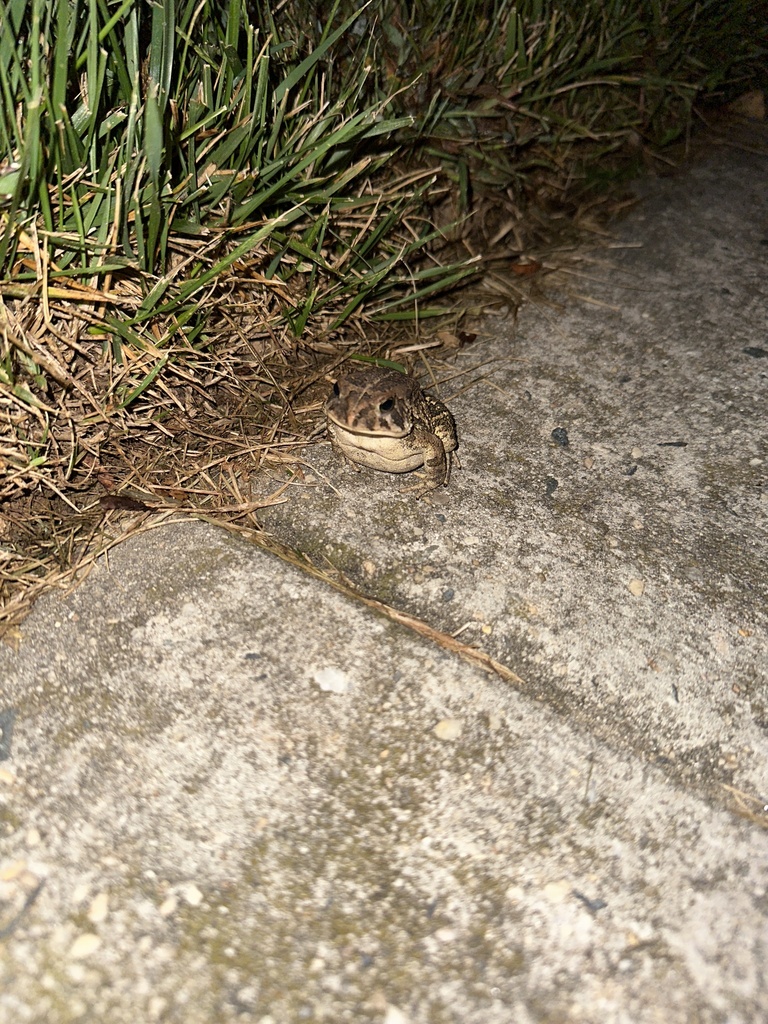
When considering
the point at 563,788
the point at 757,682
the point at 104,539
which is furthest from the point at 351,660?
the point at 757,682

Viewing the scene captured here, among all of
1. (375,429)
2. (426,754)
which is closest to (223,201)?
(375,429)

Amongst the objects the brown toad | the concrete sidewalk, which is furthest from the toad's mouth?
the concrete sidewalk

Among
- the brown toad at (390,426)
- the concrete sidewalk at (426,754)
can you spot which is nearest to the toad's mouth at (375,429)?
the brown toad at (390,426)

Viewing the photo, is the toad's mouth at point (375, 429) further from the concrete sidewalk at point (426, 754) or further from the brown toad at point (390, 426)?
the concrete sidewalk at point (426, 754)

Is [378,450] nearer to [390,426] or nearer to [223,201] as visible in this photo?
[390,426]

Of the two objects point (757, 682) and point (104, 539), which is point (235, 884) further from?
point (757, 682)
